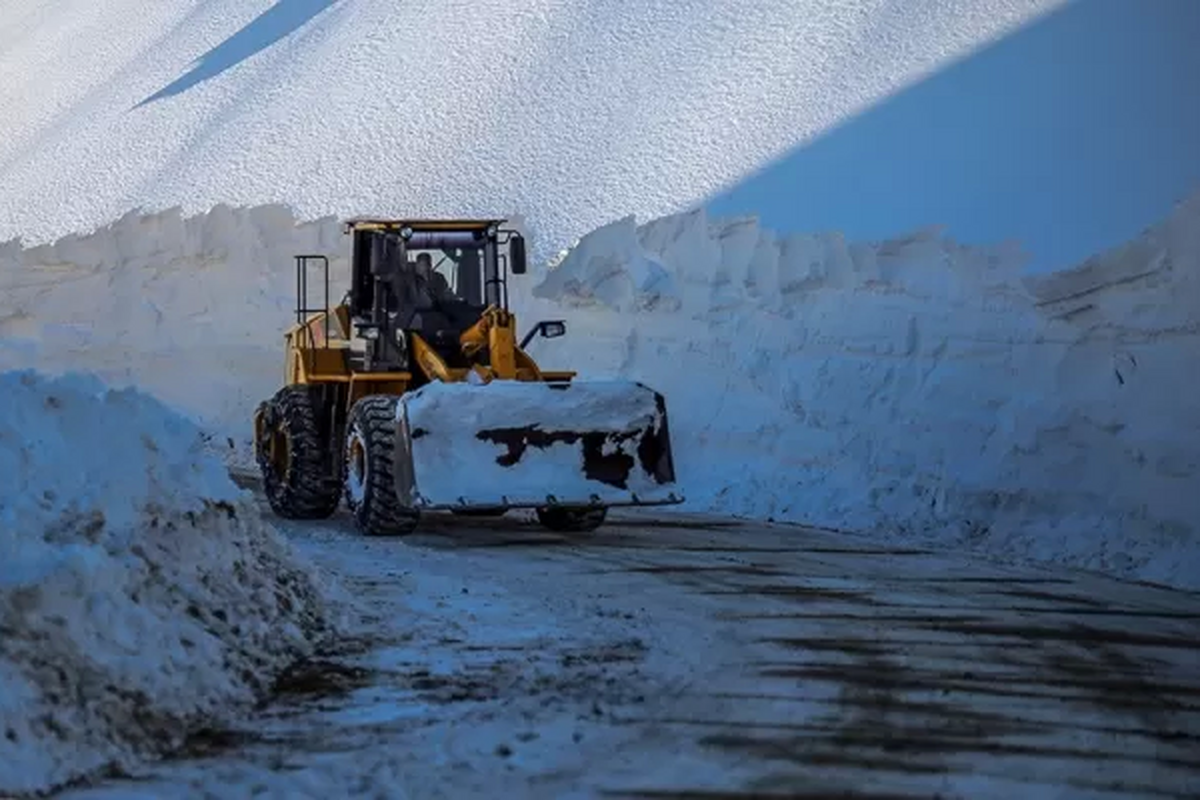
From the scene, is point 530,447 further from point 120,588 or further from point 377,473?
point 120,588

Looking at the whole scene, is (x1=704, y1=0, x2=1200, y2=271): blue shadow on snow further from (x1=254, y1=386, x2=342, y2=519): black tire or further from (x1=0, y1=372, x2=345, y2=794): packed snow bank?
(x1=0, y1=372, x2=345, y2=794): packed snow bank

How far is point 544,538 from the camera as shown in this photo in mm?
13547

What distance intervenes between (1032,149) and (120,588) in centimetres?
1646

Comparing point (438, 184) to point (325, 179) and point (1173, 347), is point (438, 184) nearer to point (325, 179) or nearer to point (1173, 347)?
point (325, 179)

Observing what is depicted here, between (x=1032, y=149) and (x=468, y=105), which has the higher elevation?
(x=468, y=105)

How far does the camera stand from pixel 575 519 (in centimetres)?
1395

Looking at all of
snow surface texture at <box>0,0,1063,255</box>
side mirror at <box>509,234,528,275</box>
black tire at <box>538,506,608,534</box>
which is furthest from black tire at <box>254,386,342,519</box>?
snow surface texture at <box>0,0,1063,255</box>

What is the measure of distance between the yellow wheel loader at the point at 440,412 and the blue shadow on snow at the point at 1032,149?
4.92 metres

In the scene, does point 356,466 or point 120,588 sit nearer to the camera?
point 120,588

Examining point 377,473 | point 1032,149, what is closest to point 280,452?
point 377,473

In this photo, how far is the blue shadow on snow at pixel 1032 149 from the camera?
1927 centimetres

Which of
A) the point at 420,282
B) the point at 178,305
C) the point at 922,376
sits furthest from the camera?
the point at 178,305

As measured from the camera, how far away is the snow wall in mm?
13047

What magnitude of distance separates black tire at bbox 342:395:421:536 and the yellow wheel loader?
0.03 ft
